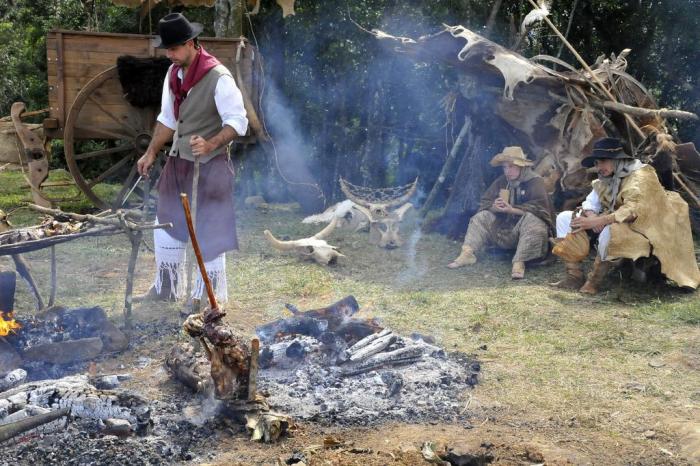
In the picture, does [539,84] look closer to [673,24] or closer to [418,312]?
[418,312]

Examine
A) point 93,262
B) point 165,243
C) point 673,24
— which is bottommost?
point 93,262

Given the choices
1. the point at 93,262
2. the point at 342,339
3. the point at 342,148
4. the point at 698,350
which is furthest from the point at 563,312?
the point at 342,148

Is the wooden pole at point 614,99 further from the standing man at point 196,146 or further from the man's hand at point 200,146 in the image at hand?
the man's hand at point 200,146

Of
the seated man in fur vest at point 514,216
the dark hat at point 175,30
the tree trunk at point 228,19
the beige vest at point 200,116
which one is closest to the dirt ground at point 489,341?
the seated man in fur vest at point 514,216

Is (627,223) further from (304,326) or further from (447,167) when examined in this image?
(447,167)

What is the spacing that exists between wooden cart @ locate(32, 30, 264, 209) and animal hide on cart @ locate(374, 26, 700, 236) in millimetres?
1967

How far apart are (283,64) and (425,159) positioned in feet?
8.39

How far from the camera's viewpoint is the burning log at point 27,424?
11.6ft

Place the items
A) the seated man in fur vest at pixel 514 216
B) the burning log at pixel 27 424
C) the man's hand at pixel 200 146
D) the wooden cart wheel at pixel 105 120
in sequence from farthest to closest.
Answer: the wooden cart wheel at pixel 105 120, the seated man in fur vest at pixel 514 216, the man's hand at pixel 200 146, the burning log at pixel 27 424

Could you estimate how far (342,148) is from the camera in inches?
427

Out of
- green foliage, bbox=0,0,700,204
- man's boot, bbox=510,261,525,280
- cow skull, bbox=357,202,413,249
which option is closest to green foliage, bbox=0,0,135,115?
green foliage, bbox=0,0,700,204

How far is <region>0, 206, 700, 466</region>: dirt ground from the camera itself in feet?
13.0

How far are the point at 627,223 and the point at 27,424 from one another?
5.19 meters

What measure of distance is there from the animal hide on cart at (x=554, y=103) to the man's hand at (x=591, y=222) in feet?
4.41
